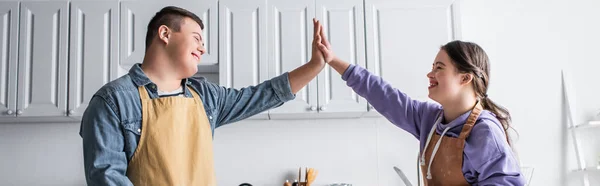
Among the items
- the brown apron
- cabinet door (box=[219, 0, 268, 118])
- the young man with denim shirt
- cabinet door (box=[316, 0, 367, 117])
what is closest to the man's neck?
the young man with denim shirt

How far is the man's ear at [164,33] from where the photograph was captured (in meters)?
1.69

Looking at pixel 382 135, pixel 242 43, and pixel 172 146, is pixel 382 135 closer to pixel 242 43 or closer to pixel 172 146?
pixel 242 43

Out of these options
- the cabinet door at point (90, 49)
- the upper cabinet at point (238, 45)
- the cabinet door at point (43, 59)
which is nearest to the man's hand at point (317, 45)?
the upper cabinet at point (238, 45)

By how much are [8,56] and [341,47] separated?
1708mm

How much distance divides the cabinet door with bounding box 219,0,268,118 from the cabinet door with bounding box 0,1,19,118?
1.06 m

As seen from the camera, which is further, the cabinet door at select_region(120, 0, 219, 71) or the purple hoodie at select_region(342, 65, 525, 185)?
the cabinet door at select_region(120, 0, 219, 71)

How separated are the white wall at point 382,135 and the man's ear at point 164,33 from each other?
1.50 metres

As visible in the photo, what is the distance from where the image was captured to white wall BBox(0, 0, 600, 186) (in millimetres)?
3137

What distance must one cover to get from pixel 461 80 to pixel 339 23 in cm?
122

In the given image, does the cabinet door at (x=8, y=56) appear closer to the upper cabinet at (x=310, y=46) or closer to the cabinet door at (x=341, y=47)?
the upper cabinet at (x=310, y=46)

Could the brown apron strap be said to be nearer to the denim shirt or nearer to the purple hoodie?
the purple hoodie

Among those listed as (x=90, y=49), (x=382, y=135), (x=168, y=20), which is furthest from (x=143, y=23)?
(x=382, y=135)

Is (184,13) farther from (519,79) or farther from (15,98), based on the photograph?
(519,79)

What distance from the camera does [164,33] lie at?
1701 millimetres
